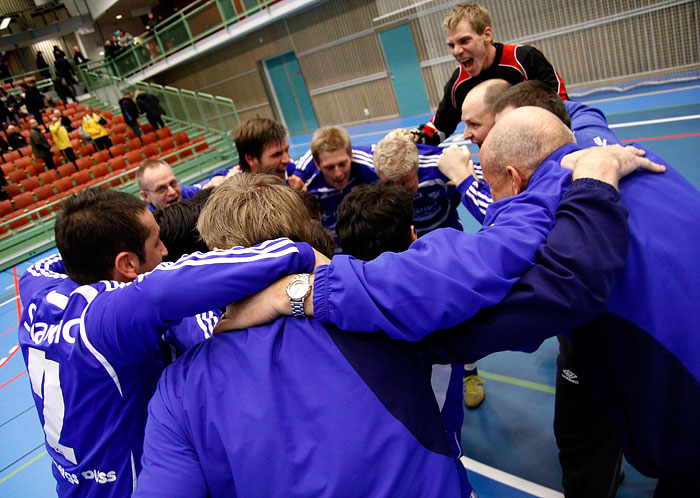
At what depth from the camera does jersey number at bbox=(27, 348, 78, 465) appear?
1.59 metres

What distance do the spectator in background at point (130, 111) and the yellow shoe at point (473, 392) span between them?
1732cm

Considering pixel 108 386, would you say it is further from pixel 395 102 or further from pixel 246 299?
pixel 395 102

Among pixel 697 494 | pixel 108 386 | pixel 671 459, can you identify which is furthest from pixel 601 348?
pixel 108 386

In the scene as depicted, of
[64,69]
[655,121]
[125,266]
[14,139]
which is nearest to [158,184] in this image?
[125,266]

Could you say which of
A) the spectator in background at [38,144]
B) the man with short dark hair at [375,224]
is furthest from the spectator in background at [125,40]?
the man with short dark hair at [375,224]

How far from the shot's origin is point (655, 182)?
1513 mm

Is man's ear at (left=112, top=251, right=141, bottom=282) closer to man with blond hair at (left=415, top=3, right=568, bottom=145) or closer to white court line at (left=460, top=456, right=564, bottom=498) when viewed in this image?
white court line at (left=460, top=456, right=564, bottom=498)

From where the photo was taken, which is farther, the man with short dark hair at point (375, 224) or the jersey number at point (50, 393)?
the man with short dark hair at point (375, 224)

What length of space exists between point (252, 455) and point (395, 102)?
15842 millimetres

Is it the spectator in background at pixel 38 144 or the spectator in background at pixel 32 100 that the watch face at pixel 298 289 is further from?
the spectator in background at pixel 32 100

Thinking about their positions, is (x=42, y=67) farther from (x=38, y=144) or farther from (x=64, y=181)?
(x=64, y=181)

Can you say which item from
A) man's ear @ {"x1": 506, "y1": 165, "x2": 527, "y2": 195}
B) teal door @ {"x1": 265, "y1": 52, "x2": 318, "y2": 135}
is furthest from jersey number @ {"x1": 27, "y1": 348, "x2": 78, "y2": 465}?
teal door @ {"x1": 265, "y1": 52, "x2": 318, "y2": 135}

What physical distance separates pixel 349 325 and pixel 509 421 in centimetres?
254

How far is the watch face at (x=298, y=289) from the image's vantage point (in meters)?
1.21
